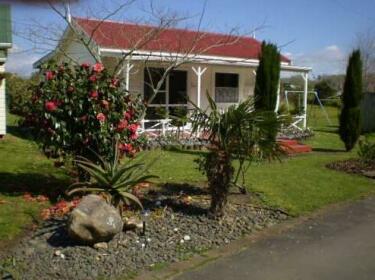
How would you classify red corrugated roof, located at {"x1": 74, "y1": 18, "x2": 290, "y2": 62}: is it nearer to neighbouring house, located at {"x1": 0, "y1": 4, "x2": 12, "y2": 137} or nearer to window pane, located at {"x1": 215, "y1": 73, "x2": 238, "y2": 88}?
window pane, located at {"x1": 215, "y1": 73, "x2": 238, "y2": 88}

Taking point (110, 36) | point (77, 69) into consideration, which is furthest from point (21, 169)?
point (110, 36)

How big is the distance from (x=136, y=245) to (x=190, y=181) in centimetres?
379

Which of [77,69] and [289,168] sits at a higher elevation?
[77,69]

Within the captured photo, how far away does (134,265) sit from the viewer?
506cm

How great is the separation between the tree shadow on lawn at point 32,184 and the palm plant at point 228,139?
92.1 inches

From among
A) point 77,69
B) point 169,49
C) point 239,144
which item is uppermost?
point 169,49

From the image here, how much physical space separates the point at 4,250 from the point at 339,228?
4.19 m

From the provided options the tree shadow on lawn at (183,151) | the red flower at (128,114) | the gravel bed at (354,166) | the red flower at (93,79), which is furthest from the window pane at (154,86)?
the red flower at (93,79)

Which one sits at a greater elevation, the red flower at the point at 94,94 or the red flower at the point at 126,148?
the red flower at the point at 94,94

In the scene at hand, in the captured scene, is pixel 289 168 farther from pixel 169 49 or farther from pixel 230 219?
pixel 169 49

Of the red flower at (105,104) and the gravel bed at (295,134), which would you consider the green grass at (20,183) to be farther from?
the gravel bed at (295,134)

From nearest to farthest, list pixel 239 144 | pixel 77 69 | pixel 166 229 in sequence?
pixel 166 229, pixel 239 144, pixel 77 69

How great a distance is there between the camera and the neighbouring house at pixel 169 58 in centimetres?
1458

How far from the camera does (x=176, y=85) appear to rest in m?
19.9
